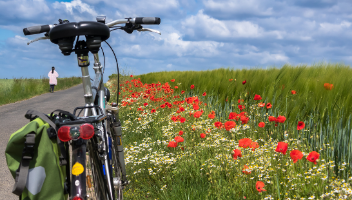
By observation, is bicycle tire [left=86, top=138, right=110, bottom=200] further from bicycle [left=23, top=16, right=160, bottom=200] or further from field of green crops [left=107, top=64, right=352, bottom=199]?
field of green crops [left=107, top=64, right=352, bottom=199]

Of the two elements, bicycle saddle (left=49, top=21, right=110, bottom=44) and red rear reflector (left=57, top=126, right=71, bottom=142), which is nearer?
red rear reflector (left=57, top=126, right=71, bottom=142)

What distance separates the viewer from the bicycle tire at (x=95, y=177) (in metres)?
1.88

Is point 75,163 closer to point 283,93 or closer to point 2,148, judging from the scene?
point 283,93

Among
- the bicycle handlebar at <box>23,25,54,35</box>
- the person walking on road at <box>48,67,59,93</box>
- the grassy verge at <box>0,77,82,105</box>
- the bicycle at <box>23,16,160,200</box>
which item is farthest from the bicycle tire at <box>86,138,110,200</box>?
the person walking on road at <box>48,67,59,93</box>

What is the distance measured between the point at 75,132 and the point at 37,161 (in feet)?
0.94

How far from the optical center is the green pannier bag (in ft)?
4.76

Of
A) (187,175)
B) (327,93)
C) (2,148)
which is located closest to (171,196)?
(187,175)

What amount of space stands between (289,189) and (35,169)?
6.49 feet

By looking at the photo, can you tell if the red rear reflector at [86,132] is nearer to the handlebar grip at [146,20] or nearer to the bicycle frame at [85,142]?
the bicycle frame at [85,142]

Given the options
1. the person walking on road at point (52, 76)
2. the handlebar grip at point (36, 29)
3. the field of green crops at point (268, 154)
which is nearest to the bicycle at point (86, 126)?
the handlebar grip at point (36, 29)

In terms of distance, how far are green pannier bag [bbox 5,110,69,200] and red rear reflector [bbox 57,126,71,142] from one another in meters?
0.14

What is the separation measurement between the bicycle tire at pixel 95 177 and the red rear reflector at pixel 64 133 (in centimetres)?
41

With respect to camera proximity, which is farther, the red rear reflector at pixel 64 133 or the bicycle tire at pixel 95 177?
the bicycle tire at pixel 95 177

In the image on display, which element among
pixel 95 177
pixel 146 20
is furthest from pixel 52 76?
pixel 95 177
